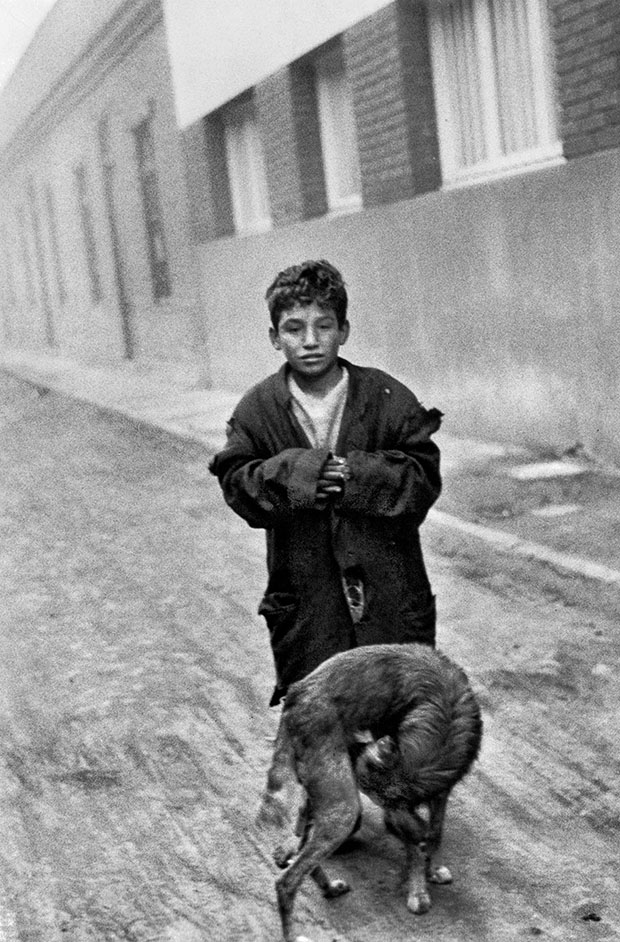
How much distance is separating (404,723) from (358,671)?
0.56 feet

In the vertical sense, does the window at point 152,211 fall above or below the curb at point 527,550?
above

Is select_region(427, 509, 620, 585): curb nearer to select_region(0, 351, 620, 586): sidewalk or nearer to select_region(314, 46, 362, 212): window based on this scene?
select_region(0, 351, 620, 586): sidewalk

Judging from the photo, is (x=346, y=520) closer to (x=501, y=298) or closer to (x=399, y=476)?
(x=399, y=476)

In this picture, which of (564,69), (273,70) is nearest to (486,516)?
(564,69)

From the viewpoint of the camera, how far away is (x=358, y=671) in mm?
3480

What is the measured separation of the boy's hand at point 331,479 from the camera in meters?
3.60

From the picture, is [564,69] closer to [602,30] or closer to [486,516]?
[602,30]

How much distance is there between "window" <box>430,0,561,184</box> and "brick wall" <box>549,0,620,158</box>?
680mm

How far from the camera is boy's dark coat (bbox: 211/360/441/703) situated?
3.71 metres

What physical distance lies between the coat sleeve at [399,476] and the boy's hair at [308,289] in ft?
1.20

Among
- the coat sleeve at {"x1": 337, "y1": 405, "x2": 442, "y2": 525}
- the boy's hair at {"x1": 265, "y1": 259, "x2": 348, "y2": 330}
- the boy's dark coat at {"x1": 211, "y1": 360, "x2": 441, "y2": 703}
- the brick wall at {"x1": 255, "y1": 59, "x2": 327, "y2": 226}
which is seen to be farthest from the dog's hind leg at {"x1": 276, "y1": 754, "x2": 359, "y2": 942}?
the brick wall at {"x1": 255, "y1": 59, "x2": 327, "y2": 226}

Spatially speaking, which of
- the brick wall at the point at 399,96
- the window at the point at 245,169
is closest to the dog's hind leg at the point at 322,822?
the brick wall at the point at 399,96

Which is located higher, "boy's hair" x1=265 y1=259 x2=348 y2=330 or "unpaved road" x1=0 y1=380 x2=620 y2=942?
"boy's hair" x1=265 y1=259 x2=348 y2=330

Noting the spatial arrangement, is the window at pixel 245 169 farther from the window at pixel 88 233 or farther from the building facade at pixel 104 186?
the window at pixel 88 233
